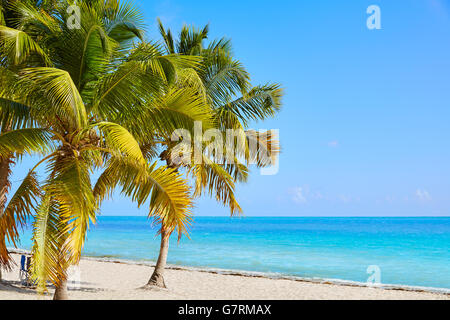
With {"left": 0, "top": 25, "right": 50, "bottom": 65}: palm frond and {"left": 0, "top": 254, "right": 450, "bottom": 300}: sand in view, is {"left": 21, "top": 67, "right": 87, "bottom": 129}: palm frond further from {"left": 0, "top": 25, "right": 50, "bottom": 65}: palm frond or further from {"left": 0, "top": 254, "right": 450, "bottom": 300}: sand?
{"left": 0, "top": 254, "right": 450, "bottom": 300}: sand

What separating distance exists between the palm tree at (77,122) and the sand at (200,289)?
3431 millimetres

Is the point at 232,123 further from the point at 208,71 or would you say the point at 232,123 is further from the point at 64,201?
the point at 64,201

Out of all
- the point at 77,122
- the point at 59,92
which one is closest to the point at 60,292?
the point at 77,122

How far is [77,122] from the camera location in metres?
6.18

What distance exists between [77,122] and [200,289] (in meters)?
7.57

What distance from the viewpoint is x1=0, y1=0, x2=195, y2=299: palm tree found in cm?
608

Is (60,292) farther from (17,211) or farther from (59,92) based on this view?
(59,92)

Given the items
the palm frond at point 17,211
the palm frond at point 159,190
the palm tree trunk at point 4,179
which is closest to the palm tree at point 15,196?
the palm frond at point 17,211

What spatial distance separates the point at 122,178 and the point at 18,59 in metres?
2.42

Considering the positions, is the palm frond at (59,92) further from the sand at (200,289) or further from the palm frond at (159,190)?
the sand at (200,289)

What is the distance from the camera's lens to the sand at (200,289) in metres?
10.2

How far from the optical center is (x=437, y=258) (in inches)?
1282

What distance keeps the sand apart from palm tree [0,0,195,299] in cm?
343

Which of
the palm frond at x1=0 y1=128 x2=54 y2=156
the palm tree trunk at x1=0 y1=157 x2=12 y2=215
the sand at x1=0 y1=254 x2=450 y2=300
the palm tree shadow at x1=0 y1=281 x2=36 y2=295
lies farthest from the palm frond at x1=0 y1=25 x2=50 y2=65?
the palm tree shadow at x1=0 y1=281 x2=36 y2=295
